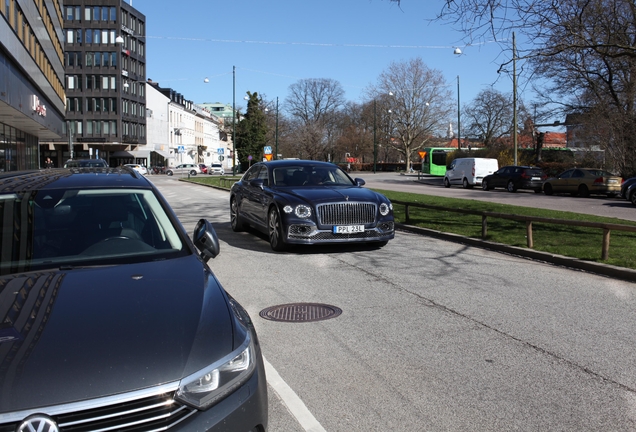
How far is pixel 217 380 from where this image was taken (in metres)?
2.56

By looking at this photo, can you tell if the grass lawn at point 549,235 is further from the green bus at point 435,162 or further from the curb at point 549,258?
the green bus at point 435,162

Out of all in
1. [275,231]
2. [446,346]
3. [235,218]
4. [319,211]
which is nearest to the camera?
[446,346]

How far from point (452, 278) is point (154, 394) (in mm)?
6642

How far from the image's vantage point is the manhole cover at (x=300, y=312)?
6.32 metres

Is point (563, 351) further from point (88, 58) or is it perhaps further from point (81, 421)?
point (88, 58)

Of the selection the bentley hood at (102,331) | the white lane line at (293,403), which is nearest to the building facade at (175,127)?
the white lane line at (293,403)

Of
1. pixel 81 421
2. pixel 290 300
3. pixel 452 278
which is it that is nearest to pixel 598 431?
pixel 81 421

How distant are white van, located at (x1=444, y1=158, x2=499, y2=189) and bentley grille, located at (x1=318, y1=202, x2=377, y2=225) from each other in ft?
109

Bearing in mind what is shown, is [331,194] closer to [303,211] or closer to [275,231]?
[303,211]

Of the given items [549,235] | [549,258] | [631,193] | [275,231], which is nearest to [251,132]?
[631,193]

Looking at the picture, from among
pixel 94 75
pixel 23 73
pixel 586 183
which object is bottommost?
pixel 586 183

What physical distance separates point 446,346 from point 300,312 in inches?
72.2

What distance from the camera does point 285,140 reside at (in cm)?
9544

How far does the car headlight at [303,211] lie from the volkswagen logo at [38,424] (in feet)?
27.0
